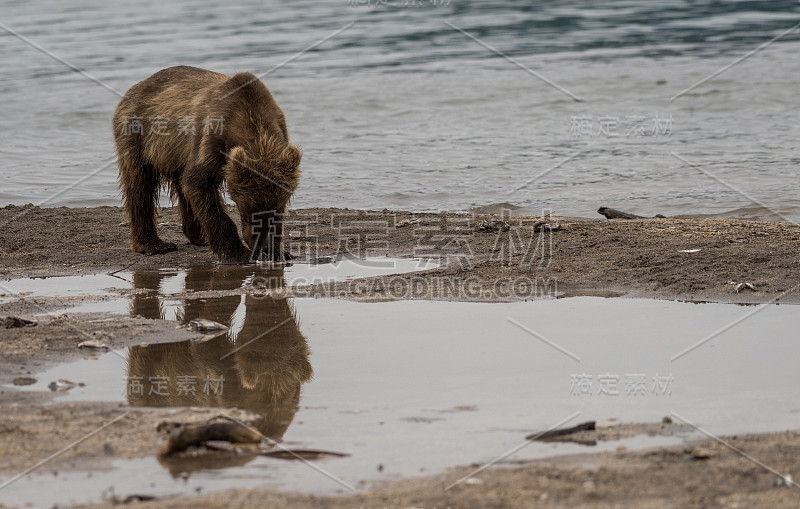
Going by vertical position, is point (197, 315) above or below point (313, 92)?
below

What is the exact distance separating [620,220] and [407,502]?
282 inches

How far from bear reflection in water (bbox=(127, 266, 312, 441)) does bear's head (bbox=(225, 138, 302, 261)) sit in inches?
42.0

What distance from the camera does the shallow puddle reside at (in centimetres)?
471

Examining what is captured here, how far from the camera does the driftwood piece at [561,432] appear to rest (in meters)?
5.00

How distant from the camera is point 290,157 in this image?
8.84 metres

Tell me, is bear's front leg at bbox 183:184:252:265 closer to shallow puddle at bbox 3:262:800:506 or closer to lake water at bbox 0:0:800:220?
shallow puddle at bbox 3:262:800:506

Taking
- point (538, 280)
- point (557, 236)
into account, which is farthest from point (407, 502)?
point (557, 236)

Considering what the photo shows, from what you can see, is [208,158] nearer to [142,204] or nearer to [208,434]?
[142,204]

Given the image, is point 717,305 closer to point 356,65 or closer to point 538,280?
point 538,280

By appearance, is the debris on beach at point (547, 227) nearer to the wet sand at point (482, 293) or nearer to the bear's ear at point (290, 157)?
the wet sand at point (482, 293)

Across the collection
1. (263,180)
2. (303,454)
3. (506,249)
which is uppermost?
(263,180)

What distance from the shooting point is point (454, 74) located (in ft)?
83.3

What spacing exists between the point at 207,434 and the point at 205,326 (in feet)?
7.58

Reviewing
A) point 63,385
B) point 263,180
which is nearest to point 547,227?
point 263,180
